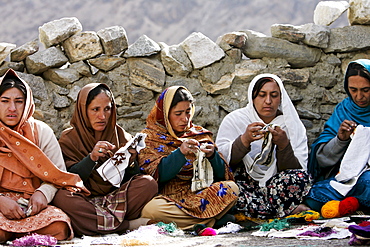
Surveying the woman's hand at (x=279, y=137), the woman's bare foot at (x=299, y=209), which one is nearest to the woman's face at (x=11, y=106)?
the woman's hand at (x=279, y=137)

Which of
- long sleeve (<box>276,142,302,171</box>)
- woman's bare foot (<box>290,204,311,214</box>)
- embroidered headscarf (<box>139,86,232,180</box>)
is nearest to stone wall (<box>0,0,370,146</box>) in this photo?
embroidered headscarf (<box>139,86,232,180</box>)

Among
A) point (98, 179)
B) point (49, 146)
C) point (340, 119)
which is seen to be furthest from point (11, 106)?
point (340, 119)

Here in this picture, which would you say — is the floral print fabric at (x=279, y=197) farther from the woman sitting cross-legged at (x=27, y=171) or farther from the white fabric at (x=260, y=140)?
the woman sitting cross-legged at (x=27, y=171)

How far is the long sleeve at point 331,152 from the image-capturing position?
4.78 meters

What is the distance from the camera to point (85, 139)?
4480 mm

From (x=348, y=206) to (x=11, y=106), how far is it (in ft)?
9.17

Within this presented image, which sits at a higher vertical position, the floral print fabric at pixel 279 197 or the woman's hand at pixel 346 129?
the woman's hand at pixel 346 129

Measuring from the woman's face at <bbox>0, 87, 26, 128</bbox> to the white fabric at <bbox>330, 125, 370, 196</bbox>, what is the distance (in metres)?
2.66

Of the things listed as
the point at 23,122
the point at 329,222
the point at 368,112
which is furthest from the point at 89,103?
the point at 368,112

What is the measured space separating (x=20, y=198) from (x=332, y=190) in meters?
2.58

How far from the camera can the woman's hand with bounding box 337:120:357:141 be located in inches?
184

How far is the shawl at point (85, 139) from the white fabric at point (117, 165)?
18cm

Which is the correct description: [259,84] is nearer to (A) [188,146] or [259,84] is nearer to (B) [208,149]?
(B) [208,149]

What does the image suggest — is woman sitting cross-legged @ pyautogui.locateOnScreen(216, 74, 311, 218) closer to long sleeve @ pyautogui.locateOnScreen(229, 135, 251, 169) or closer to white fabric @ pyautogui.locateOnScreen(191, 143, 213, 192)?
long sleeve @ pyautogui.locateOnScreen(229, 135, 251, 169)
